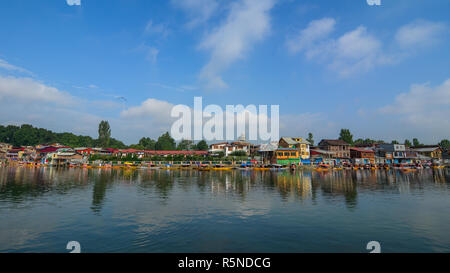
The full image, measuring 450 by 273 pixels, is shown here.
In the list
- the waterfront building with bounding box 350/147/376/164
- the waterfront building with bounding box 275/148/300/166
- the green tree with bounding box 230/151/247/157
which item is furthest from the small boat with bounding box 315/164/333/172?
the green tree with bounding box 230/151/247/157

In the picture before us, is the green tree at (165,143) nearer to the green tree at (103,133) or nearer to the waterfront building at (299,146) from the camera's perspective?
the green tree at (103,133)

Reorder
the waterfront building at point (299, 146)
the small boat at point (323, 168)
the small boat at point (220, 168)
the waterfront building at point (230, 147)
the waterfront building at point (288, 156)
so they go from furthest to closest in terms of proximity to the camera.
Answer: the waterfront building at point (230, 147), the waterfront building at point (299, 146), the waterfront building at point (288, 156), the small boat at point (220, 168), the small boat at point (323, 168)

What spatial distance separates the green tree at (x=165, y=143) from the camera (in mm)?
114875

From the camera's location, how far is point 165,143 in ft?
381

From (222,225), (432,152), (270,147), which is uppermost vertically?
(270,147)

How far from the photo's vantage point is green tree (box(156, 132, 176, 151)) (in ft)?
377

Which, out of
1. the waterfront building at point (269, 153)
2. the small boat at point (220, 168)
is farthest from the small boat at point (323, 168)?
the small boat at point (220, 168)

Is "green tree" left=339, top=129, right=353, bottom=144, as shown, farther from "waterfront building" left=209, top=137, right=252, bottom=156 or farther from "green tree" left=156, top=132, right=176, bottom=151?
"green tree" left=156, top=132, right=176, bottom=151

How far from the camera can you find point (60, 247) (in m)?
10.7

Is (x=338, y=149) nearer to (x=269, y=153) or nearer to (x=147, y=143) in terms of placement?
(x=269, y=153)

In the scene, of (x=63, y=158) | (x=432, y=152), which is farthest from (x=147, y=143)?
(x=432, y=152)
